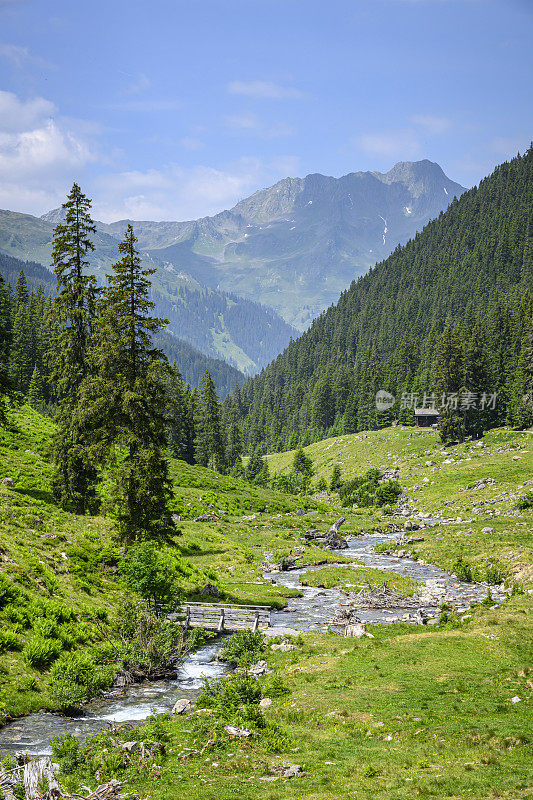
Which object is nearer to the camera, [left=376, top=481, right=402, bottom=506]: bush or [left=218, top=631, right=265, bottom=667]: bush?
[left=218, top=631, right=265, bottom=667]: bush

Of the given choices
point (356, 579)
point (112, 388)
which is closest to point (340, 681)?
point (112, 388)

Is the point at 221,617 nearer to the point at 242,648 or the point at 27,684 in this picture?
the point at 242,648

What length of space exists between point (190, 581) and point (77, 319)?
19044 mm

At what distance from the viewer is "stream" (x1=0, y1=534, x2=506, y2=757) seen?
51.8 feet

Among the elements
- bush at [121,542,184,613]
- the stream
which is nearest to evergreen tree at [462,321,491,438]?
the stream

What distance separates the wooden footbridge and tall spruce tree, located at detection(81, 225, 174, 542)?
14.7ft

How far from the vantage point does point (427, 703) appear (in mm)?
15617

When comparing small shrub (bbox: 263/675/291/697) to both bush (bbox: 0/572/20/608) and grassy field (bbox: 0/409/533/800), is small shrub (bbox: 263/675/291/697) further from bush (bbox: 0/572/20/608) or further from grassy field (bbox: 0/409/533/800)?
bush (bbox: 0/572/20/608)

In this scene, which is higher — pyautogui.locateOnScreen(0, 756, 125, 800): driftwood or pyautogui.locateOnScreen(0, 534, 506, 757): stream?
pyautogui.locateOnScreen(0, 756, 125, 800): driftwood

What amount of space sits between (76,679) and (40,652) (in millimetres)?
1754

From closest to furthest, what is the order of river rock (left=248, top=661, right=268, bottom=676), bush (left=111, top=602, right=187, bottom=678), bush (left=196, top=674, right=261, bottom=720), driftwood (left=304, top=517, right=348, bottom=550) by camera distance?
bush (left=196, top=674, right=261, bottom=720), bush (left=111, top=602, right=187, bottom=678), river rock (left=248, top=661, right=268, bottom=676), driftwood (left=304, top=517, right=348, bottom=550)

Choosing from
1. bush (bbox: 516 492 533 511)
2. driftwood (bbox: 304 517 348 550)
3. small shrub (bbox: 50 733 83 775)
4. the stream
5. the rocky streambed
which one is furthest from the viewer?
driftwood (bbox: 304 517 348 550)

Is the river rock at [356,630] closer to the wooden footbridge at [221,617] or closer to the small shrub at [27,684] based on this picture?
the wooden footbridge at [221,617]

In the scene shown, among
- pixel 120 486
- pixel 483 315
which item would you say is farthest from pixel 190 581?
pixel 483 315
